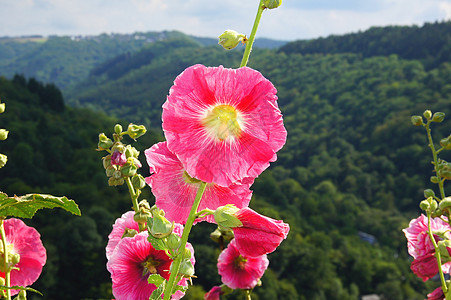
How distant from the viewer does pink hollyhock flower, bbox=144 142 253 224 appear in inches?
38.0

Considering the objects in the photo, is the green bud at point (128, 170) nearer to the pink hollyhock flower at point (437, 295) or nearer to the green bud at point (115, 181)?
the green bud at point (115, 181)

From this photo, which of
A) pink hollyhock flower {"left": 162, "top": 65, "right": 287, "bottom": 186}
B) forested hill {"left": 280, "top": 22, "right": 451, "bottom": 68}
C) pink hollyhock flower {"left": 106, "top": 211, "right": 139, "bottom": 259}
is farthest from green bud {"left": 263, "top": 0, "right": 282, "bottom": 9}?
forested hill {"left": 280, "top": 22, "right": 451, "bottom": 68}

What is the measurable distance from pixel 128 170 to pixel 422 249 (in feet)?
3.55

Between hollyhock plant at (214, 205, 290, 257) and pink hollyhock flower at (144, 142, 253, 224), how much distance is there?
12 cm

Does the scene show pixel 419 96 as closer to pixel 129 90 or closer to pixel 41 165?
pixel 41 165

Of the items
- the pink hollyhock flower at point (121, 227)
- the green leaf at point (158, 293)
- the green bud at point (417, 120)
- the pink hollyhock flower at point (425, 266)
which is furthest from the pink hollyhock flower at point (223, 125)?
the green bud at point (417, 120)

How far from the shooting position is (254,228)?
0.84 meters

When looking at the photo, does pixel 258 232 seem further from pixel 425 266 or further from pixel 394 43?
pixel 394 43

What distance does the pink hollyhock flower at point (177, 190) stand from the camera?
3.17 feet

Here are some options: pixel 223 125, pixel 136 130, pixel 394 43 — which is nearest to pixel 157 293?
pixel 223 125

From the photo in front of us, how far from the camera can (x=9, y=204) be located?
97 centimetres

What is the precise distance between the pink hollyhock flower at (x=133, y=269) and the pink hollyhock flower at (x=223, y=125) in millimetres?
408

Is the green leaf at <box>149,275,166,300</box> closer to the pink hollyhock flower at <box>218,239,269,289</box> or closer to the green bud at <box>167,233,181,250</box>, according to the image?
the green bud at <box>167,233,181,250</box>

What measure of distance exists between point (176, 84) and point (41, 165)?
4486cm
